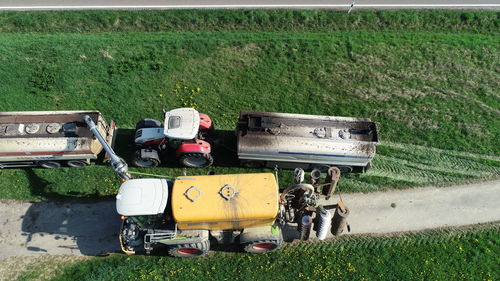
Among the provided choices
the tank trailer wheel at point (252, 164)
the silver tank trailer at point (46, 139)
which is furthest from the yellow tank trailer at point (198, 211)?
the silver tank trailer at point (46, 139)

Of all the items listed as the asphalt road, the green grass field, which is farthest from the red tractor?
the asphalt road

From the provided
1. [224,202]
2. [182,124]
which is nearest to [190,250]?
[224,202]

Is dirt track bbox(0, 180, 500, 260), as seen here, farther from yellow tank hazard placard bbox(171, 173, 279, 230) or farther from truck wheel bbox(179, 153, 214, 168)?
truck wheel bbox(179, 153, 214, 168)

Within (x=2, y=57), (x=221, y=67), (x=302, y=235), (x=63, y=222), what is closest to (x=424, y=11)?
(x=221, y=67)

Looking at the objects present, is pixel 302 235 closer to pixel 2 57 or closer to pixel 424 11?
pixel 424 11

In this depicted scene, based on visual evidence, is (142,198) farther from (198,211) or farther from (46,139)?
(46,139)

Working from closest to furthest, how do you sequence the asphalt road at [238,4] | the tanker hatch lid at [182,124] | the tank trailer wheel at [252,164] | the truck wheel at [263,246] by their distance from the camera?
the truck wheel at [263,246] → the tanker hatch lid at [182,124] → the tank trailer wheel at [252,164] → the asphalt road at [238,4]

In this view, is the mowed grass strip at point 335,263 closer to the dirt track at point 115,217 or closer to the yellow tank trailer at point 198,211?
the dirt track at point 115,217
